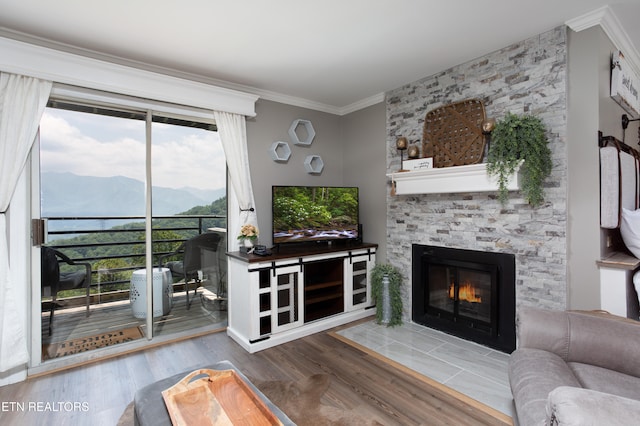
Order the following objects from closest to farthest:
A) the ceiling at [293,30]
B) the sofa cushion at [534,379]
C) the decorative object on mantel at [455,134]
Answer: the sofa cushion at [534,379] → the ceiling at [293,30] → the decorative object on mantel at [455,134]

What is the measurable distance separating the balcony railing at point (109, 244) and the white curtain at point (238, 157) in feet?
2.21

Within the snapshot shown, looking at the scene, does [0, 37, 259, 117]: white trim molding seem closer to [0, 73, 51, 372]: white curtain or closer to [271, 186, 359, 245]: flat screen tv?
[0, 73, 51, 372]: white curtain

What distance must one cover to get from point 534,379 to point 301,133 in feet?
11.2

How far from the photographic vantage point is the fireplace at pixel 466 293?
2.86 m

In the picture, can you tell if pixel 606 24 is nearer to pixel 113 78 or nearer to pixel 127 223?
pixel 113 78

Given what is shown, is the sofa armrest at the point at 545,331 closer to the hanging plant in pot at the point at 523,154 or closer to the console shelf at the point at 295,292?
the hanging plant in pot at the point at 523,154

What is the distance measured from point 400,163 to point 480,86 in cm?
110

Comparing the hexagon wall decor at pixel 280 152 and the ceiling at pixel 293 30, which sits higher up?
the ceiling at pixel 293 30

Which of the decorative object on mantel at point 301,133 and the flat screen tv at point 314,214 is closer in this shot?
the flat screen tv at point 314,214

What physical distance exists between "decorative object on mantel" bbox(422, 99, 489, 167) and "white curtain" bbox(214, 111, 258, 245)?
192 centimetres

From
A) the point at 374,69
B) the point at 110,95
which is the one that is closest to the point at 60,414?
the point at 110,95

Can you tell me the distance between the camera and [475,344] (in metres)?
3.06

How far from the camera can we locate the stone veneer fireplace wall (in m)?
2.52

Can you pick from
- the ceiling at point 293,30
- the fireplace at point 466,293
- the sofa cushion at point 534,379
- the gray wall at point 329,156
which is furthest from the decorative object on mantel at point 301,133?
the sofa cushion at point 534,379
